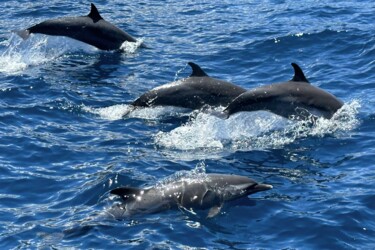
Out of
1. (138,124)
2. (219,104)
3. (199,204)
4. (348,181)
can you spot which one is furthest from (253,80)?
(199,204)

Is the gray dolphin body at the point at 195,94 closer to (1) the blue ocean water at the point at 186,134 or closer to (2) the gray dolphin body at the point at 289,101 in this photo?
(1) the blue ocean water at the point at 186,134

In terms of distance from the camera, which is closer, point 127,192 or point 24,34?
point 127,192

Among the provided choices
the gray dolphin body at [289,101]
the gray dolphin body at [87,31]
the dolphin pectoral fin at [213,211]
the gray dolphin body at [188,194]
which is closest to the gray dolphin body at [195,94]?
the gray dolphin body at [289,101]

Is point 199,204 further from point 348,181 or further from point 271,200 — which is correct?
point 348,181

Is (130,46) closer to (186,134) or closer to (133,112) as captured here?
(133,112)

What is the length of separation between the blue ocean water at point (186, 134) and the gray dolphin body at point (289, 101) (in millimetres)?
242

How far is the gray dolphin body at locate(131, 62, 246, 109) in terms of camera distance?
2125cm

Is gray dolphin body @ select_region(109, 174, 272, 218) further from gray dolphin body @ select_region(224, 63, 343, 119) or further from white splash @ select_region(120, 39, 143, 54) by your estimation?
Answer: white splash @ select_region(120, 39, 143, 54)

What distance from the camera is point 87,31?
26906mm

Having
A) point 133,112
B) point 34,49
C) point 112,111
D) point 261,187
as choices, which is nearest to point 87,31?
point 34,49

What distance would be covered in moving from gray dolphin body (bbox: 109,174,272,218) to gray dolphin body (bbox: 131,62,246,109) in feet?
17.5

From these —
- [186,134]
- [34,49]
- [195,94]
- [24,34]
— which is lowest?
[186,134]

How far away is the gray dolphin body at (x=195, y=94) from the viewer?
69.7 ft

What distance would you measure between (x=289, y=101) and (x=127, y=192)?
6196 mm
